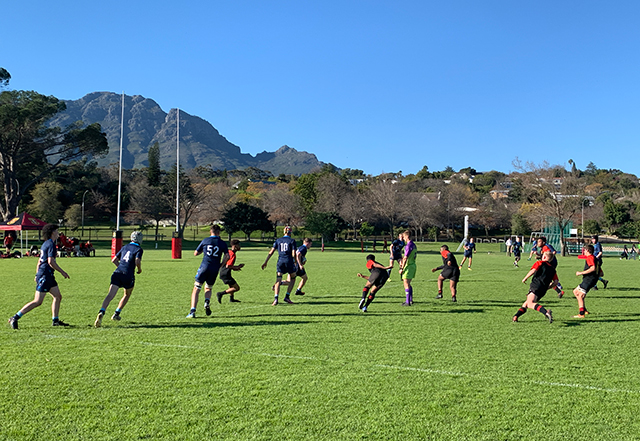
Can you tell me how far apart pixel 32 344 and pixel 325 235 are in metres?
58.4

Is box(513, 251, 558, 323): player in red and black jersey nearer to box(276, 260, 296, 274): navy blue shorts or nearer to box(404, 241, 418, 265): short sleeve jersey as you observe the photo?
box(404, 241, 418, 265): short sleeve jersey

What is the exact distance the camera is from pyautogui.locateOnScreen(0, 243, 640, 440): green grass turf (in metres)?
4.64

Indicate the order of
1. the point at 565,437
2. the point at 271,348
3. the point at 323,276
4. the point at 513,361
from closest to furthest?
the point at 565,437, the point at 513,361, the point at 271,348, the point at 323,276

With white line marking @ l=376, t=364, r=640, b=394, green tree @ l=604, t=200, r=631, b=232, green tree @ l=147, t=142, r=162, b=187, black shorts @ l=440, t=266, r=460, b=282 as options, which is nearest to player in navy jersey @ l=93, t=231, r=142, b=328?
white line marking @ l=376, t=364, r=640, b=394

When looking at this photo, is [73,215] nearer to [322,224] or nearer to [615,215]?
[322,224]

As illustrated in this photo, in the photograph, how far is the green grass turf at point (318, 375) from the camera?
464cm

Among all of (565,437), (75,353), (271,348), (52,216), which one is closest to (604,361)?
(565,437)

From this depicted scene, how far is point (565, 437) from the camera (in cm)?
446

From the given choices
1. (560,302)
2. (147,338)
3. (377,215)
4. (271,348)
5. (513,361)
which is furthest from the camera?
(377,215)

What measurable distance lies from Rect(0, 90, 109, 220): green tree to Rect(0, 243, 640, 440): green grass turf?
4585cm

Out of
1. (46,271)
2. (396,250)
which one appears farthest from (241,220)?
(46,271)

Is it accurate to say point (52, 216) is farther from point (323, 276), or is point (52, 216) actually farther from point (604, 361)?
point (604, 361)

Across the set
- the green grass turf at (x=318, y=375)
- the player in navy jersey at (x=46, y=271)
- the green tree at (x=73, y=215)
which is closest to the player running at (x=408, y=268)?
the green grass turf at (x=318, y=375)

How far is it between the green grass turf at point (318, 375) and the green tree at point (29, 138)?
45851 mm
